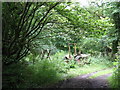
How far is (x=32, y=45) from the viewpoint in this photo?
3312 mm

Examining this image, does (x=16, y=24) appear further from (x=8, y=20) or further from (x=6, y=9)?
(x=6, y=9)

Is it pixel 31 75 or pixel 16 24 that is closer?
pixel 16 24

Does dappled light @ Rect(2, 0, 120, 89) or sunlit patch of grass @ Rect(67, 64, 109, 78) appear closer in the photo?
dappled light @ Rect(2, 0, 120, 89)

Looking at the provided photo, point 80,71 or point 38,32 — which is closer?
point 38,32

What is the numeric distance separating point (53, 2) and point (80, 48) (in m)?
6.08

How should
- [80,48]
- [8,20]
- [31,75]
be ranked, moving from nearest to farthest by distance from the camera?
[8,20] → [31,75] → [80,48]

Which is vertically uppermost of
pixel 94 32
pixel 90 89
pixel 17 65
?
pixel 94 32

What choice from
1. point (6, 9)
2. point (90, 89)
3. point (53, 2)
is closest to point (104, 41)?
point (90, 89)

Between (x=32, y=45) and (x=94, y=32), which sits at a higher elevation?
(x=94, y=32)

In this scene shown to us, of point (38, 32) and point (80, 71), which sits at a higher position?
point (38, 32)

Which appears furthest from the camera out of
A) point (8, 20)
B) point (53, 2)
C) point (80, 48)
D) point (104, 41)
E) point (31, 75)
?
point (80, 48)

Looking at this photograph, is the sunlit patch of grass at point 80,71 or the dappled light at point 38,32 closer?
the dappled light at point 38,32

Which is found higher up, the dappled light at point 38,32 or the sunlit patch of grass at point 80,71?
the dappled light at point 38,32

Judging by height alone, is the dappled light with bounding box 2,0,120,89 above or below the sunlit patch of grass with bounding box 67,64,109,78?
above
